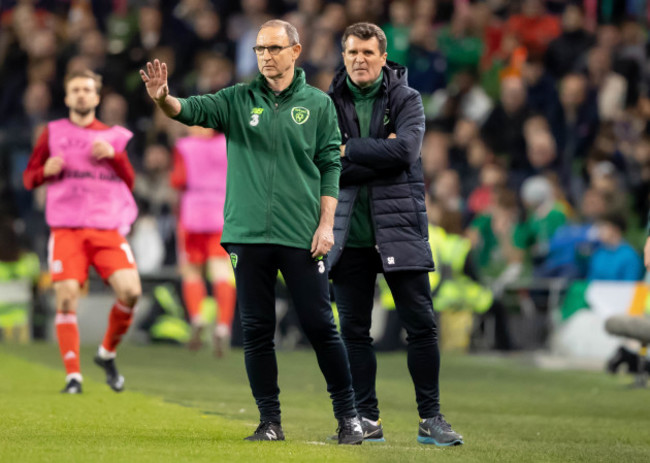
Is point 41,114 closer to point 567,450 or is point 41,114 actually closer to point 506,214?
point 506,214

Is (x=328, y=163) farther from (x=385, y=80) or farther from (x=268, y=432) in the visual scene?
(x=268, y=432)

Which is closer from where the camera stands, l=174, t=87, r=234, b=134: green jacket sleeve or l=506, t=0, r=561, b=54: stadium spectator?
l=174, t=87, r=234, b=134: green jacket sleeve

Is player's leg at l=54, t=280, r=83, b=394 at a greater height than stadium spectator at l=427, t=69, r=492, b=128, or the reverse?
stadium spectator at l=427, t=69, r=492, b=128

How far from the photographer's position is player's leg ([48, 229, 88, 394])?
9.63 m

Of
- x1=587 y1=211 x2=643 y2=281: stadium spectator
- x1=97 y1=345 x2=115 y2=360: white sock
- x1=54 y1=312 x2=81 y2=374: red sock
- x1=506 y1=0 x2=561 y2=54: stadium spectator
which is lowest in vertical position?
x1=97 y1=345 x2=115 y2=360: white sock

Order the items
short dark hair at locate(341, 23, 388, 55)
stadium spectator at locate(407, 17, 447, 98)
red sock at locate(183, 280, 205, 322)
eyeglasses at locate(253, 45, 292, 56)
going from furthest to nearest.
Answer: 1. stadium spectator at locate(407, 17, 447, 98)
2. red sock at locate(183, 280, 205, 322)
3. short dark hair at locate(341, 23, 388, 55)
4. eyeglasses at locate(253, 45, 292, 56)

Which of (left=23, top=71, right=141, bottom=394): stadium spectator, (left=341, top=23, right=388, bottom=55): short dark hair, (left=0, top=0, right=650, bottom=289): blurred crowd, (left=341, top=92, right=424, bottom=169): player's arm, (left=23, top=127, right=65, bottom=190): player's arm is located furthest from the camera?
(left=0, top=0, right=650, bottom=289): blurred crowd

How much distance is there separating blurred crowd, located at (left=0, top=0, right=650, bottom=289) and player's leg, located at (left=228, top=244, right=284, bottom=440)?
834 cm

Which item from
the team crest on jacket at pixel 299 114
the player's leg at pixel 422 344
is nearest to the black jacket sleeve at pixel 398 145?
the team crest on jacket at pixel 299 114

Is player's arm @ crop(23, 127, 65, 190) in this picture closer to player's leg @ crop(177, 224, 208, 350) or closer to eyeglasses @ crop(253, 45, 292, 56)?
eyeglasses @ crop(253, 45, 292, 56)

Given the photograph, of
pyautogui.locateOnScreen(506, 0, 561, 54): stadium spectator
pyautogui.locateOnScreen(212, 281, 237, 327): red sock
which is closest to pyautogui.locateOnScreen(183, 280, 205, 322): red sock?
pyautogui.locateOnScreen(212, 281, 237, 327): red sock

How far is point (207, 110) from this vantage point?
21.7 ft

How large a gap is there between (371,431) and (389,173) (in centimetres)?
140

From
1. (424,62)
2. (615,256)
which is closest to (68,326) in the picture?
(615,256)
